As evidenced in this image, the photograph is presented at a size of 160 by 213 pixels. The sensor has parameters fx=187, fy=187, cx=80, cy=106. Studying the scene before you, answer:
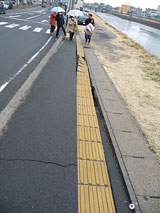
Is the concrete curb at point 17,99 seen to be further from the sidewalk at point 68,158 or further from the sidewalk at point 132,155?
the sidewalk at point 132,155

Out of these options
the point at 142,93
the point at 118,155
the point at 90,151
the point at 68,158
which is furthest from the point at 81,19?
the point at 68,158

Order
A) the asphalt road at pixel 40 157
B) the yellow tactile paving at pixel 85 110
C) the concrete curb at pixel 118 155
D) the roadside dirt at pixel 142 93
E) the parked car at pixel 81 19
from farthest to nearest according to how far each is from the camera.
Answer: the parked car at pixel 81 19 < the yellow tactile paving at pixel 85 110 < the roadside dirt at pixel 142 93 < the concrete curb at pixel 118 155 < the asphalt road at pixel 40 157

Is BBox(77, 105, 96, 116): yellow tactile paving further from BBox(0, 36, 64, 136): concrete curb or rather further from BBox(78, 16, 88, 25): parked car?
A: BBox(78, 16, 88, 25): parked car

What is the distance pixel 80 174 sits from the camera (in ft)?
10.2

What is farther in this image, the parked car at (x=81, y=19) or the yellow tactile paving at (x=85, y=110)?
the parked car at (x=81, y=19)

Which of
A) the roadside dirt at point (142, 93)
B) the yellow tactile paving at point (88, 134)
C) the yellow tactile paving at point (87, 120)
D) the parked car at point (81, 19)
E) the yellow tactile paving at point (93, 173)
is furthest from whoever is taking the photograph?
the parked car at point (81, 19)

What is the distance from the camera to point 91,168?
129 inches

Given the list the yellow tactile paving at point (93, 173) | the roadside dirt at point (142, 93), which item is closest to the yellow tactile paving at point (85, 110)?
the roadside dirt at point (142, 93)

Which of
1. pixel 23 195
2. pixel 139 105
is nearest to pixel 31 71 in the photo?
pixel 139 105

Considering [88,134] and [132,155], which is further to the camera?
[88,134]

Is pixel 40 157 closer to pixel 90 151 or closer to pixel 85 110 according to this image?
pixel 90 151

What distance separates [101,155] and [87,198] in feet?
3.26

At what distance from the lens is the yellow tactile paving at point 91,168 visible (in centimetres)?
270

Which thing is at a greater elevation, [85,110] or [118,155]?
[118,155]
